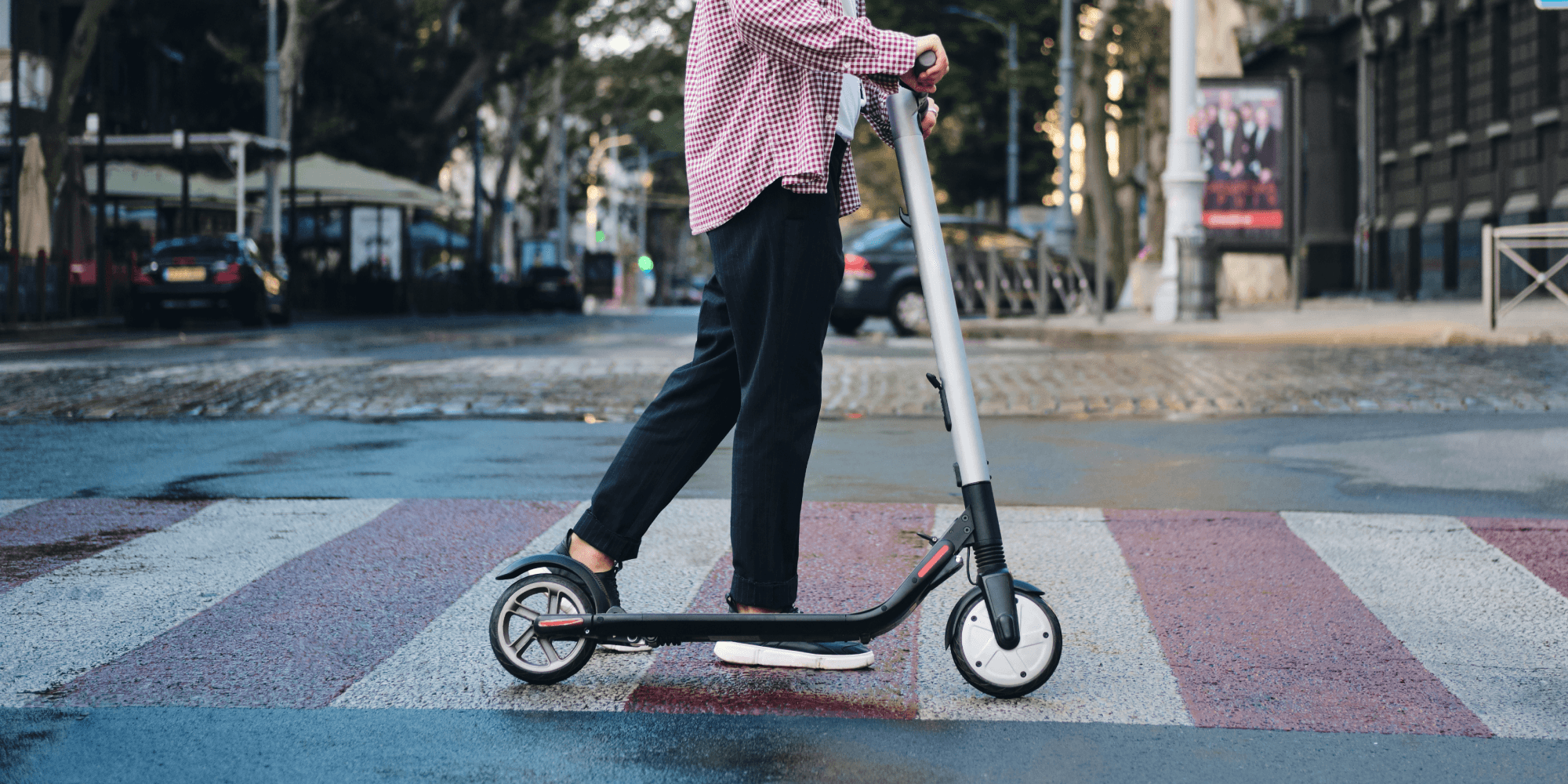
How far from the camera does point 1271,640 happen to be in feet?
13.2

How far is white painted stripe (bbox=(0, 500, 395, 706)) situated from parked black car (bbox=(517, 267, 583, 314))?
133ft

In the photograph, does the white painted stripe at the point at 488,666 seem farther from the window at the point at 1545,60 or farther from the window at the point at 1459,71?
the window at the point at 1459,71

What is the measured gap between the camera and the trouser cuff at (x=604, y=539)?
3623 mm

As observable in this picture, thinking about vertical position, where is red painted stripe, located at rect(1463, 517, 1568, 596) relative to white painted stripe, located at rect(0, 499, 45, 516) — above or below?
below

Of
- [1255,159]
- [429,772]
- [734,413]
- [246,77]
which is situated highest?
[246,77]

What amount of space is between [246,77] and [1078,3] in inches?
645

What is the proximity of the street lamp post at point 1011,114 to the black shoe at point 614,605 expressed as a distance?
34.1m

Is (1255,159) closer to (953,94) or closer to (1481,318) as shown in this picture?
(1481,318)

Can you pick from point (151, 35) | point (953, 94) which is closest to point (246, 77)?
point (151, 35)

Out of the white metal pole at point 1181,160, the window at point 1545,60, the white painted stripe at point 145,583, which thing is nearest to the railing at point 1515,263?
the white metal pole at point 1181,160

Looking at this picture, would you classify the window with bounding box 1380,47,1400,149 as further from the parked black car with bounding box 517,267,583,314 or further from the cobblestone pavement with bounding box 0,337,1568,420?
the parked black car with bounding box 517,267,583,314

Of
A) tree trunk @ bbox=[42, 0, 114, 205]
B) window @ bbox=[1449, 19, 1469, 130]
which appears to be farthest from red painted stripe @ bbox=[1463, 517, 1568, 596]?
window @ bbox=[1449, 19, 1469, 130]

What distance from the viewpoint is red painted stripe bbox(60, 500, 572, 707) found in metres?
3.54

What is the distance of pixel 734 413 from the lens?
3703mm
